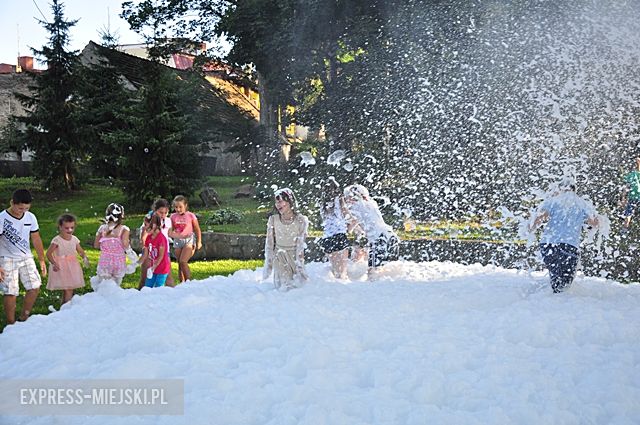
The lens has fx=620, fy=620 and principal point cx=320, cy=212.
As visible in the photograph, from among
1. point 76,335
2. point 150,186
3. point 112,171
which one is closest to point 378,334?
point 76,335

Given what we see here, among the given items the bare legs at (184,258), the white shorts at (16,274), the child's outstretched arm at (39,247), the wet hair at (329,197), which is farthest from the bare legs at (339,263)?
the white shorts at (16,274)

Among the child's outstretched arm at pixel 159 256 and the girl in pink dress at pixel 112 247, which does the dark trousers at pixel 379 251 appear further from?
the girl in pink dress at pixel 112 247

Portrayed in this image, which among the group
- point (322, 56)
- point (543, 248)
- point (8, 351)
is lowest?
point (8, 351)

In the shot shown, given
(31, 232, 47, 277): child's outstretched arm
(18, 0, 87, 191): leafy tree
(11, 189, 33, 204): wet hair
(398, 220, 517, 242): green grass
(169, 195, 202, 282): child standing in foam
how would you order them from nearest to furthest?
(11, 189, 33, 204): wet hair
(31, 232, 47, 277): child's outstretched arm
(169, 195, 202, 282): child standing in foam
(398, 220, 517, 242): green grass
(18, 0, 87, 191): leafy tree

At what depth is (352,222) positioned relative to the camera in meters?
9.00

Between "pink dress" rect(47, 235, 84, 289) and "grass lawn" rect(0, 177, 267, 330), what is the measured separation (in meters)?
0.42

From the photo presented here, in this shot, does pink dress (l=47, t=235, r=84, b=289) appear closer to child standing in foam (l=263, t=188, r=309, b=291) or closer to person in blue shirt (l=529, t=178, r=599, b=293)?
child standing in foam (l=263, t=188, r=309, b=291)

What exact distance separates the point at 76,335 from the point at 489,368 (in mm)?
3925

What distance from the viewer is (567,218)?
23.6ft

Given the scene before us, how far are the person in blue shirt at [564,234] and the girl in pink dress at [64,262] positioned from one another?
572 cm

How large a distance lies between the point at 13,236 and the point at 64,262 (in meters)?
0.80

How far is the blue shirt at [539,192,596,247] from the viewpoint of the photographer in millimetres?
7164

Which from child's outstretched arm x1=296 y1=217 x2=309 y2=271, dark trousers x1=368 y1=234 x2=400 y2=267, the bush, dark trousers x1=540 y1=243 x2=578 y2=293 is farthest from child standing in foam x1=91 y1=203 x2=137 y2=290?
the bush

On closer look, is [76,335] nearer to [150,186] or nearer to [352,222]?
[352,222]
